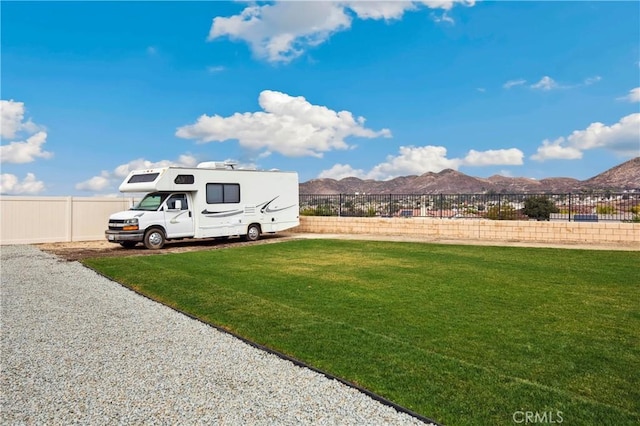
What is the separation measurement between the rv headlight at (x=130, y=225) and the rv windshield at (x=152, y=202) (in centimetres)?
63

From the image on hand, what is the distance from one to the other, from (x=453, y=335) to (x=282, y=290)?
351 centimetres

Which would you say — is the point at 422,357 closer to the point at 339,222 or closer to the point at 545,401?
the point at 545,401

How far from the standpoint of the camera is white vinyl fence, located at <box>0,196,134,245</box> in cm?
1758

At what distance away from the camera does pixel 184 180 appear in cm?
1524

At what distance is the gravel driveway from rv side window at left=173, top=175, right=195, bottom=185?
8496 mm

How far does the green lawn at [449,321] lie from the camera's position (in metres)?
3.68

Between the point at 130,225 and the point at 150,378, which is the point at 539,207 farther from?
the point at 150,378

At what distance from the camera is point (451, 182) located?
26922 millimetres

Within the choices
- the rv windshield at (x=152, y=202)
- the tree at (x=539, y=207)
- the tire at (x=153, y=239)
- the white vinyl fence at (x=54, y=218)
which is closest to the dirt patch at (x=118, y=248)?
the tire at (x=153, y=239)

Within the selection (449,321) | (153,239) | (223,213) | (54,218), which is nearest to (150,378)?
(449,321)

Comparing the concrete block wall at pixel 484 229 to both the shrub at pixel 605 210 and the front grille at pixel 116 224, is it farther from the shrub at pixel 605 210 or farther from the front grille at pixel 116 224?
the front grille at pixel 116 224

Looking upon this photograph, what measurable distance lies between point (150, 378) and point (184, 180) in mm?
11707

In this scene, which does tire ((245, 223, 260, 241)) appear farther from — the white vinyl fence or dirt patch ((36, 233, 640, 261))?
the white vinyl fence
